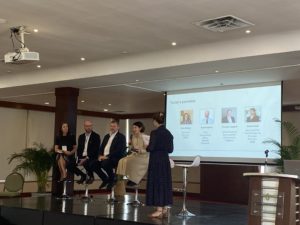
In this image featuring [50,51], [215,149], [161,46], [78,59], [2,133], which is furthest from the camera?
[2,133]

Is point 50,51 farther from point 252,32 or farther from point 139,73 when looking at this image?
point 252,32

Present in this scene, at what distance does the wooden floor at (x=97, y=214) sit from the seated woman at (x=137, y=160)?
51 cm

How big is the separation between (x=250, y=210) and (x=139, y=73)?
6093mm

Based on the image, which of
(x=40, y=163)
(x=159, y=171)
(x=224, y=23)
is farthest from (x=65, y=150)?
(x=224, y=23)

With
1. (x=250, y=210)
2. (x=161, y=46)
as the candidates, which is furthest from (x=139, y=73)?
(x=250, y=210)

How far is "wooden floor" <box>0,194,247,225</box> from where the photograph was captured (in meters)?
5.84

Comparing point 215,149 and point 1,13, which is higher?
point 1,13

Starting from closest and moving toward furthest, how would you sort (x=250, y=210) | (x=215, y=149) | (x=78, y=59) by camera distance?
1. (x=250, y=210)
2. (x=78, y=59)
3. (x=215, y=149)

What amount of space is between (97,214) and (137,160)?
1148 mm

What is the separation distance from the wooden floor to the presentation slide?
2678 millimetres

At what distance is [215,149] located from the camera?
10.6m

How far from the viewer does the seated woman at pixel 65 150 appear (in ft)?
29.0

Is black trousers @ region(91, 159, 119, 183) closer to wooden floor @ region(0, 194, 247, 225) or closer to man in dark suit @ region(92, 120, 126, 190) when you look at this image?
man in dark suit @ region(92, 120, 126, 190)

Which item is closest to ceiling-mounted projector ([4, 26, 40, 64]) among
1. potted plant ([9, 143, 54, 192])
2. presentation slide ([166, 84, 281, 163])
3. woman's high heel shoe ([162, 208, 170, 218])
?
woman's high heel shoe ([162, 208, 170, 218])
